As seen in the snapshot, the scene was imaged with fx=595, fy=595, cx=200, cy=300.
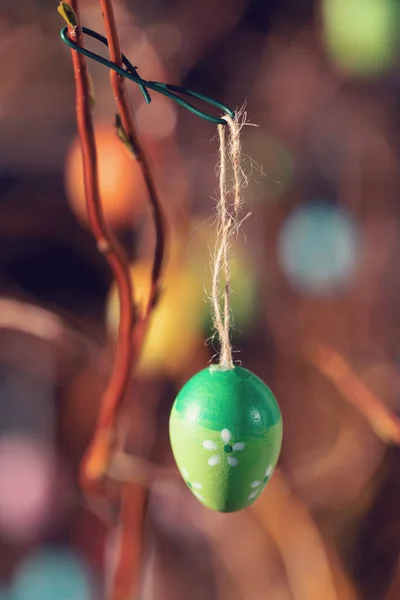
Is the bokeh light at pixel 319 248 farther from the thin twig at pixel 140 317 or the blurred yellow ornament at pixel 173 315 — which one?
the thin twig at pixel 140 317

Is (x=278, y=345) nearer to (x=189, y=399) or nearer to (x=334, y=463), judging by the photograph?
(x=334, y=463)

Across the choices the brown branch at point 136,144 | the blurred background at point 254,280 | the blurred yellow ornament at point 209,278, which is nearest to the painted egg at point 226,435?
the brown branch at point 136,144

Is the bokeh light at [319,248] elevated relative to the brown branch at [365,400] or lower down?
elevated

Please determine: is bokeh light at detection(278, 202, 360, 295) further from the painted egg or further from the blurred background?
the painted egg

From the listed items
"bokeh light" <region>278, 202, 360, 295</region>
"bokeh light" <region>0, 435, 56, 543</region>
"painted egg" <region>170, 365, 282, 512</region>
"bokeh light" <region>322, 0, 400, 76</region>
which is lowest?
"painted egg" <region>170, 365, 282, 512</region>

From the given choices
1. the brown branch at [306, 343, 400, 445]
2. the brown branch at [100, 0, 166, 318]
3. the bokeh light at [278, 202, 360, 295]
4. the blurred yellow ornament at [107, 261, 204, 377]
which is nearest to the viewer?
the brown branch at [100, 0, 166, 318]

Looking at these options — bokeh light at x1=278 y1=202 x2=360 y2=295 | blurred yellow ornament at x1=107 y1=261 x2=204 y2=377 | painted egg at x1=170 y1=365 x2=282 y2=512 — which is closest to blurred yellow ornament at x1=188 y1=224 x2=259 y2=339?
blurred yellow ornament at x1=107 y1=261 x2=204 y2=377

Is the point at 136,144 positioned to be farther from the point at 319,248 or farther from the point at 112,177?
the point at 319,248
